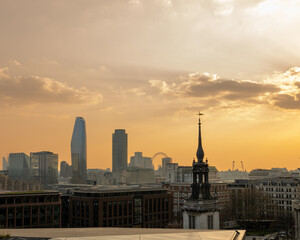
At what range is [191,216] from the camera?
71.8 metres

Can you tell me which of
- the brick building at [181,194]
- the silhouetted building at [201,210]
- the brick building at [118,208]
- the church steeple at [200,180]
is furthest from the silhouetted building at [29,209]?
the silhouetted building at [201,210]

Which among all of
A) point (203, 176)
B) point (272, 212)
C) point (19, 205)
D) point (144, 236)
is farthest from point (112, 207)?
point (144, 236)

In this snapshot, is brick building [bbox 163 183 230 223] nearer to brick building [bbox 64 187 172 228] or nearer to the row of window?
brick building [bbox 64 187 172 228]

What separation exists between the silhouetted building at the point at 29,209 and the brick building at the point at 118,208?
36.4ft

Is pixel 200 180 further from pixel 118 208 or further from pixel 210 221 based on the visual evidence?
pixel 118 208

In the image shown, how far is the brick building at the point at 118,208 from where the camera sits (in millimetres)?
127500

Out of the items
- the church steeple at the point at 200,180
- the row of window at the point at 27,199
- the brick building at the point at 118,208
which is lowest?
the brick building at the point at 118,208

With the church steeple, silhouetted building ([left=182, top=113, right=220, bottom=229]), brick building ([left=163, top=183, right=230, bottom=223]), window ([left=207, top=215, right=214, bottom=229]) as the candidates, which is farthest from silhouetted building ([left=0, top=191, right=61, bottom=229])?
window ([left=207, top=215, right=214, bottom=229])

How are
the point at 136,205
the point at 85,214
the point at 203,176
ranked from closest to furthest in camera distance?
the point at 203,176 < the point at 85,214 < the point at 136,205

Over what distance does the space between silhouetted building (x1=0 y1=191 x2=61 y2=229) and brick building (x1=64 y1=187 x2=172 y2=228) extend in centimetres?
1109

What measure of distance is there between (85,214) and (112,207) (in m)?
8.40

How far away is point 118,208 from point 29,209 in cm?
2912

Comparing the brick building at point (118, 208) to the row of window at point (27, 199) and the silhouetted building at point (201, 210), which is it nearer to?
the row of window at point (27, 199)

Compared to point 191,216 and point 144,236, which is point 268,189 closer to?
point 191,216
